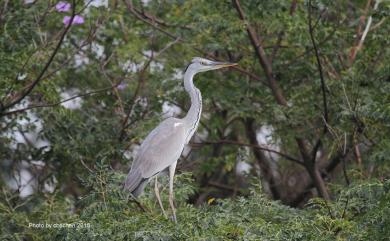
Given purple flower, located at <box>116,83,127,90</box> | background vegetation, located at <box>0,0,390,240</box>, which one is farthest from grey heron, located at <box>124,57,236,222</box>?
purple flower, located at <box>116,83,127,90</box>

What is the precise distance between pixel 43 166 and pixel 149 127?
3.90 ft

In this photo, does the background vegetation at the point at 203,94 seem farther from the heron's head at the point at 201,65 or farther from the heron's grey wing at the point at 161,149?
the heron's head at the point at 201,65

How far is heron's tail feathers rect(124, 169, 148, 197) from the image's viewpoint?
232 inches

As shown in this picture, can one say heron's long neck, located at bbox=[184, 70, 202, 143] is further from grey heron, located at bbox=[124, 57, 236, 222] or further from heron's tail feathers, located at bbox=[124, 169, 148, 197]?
heron's tail feathers, located at bbox=[124, 169, 148, 197]

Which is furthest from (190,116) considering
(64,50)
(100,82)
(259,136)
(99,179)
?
(259,136)

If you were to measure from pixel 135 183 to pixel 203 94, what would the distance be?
238 centimetres

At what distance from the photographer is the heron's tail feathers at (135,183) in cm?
590

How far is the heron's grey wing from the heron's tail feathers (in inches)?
1.3

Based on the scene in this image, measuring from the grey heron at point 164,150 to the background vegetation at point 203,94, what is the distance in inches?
5.2

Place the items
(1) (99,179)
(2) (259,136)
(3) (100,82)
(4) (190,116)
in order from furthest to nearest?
(2) (259,136)
(3) (100,82)
(4) (190,116)
(1) (99,179)

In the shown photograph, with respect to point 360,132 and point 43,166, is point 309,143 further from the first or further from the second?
point 43,166

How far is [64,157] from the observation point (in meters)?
7.95

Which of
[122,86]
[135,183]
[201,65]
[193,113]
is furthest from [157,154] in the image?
[122,86]

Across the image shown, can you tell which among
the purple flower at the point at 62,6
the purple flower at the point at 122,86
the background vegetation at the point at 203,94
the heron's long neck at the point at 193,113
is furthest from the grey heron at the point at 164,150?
the purple flower at the point at 122,86
